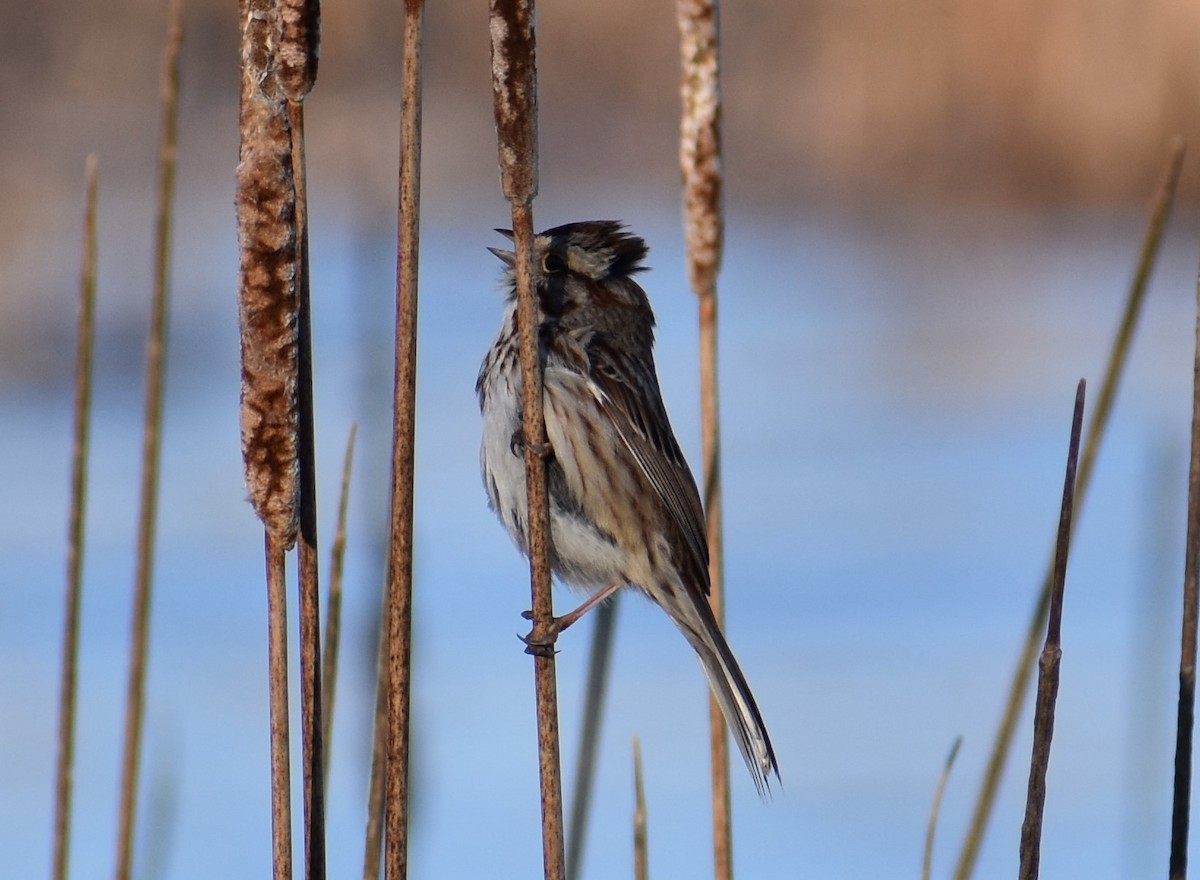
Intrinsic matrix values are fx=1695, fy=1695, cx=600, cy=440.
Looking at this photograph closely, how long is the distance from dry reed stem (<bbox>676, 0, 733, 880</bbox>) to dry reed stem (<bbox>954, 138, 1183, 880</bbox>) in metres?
0.51

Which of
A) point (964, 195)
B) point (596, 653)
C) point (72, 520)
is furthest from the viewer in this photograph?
point (964, 195)

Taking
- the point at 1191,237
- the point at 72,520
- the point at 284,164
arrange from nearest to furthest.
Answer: the point at 284,164
the point at 72,520
the point at 1191,237

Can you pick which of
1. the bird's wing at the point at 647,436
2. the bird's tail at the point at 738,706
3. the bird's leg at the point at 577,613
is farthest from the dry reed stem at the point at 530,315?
the bird's wing at the point at 647,436

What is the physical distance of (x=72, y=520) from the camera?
8.23 feet

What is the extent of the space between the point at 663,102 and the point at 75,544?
12.3 meters

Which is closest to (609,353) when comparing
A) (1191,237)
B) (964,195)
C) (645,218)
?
(645,218)

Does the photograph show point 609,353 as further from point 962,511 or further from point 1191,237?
point 1191,237

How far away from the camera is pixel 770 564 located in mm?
8383

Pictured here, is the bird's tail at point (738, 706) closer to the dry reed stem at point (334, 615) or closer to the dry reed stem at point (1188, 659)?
the dry reed stem at point (334, 615)

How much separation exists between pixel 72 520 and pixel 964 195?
1191cm

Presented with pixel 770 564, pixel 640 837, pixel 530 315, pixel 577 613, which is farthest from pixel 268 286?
pixel 770 564

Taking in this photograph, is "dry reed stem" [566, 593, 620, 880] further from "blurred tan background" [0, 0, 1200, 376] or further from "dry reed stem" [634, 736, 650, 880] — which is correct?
"blurred tan background" [0, 0, 1200, 376]

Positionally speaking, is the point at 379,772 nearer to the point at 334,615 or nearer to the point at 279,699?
the point at 334,615

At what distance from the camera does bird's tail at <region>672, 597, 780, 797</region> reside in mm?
3586
